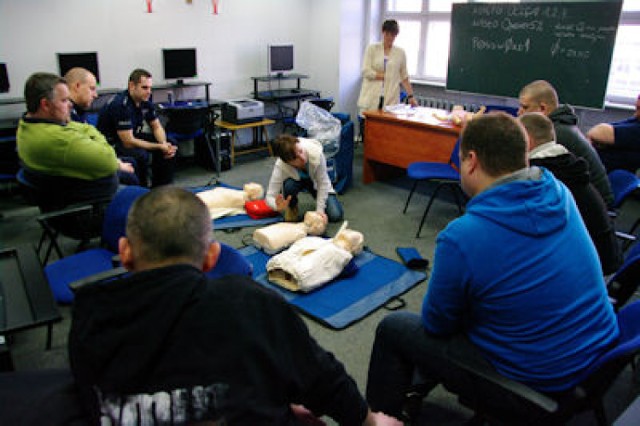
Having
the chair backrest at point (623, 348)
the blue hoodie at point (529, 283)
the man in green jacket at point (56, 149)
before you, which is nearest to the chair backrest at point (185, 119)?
the man in green jacket at point (56, 149)

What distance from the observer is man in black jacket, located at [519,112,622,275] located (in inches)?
91.7

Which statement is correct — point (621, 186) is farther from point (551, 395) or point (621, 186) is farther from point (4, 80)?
point (4, 80)

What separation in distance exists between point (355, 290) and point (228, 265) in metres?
1.21

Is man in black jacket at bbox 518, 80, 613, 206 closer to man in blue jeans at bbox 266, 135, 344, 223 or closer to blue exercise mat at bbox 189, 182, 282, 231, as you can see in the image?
man in blue jeans at bbox 266, 135, 344, 223

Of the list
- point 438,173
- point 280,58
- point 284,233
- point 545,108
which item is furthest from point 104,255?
point 280,58

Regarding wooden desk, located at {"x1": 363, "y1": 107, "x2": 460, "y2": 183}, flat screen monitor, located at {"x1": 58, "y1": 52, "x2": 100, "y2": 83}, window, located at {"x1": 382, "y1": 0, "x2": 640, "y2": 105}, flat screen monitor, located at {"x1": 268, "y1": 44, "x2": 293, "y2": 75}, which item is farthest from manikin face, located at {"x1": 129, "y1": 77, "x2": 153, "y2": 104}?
window, located at {"x1": 382, "y1": 0, "x2": 640, "y2": 105}

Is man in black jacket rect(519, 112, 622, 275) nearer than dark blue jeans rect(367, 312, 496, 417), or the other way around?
dark blue jeans rect(367, 312, 496, 417)

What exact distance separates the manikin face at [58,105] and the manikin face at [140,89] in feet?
4.50

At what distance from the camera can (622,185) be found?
309cm

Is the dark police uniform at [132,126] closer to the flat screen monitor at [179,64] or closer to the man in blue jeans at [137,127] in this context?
the man in blue jeans at [137,127]

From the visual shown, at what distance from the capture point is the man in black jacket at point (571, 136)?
277 cm

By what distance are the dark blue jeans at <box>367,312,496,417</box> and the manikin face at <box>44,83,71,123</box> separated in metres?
2.26

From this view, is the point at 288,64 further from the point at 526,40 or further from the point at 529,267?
the point at 529,267

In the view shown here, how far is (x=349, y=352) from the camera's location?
246 centimetres
